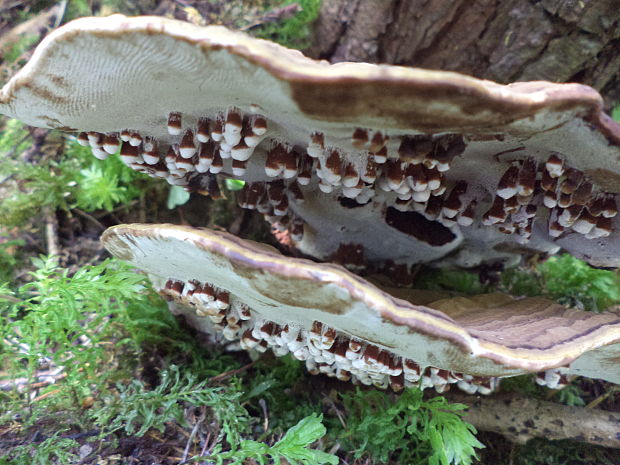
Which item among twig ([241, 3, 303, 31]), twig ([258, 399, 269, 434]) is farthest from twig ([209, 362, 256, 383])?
twig ([241, 3, 303, 31])

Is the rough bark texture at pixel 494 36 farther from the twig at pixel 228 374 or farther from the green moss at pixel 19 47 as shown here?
the green moss at pixel 19 47

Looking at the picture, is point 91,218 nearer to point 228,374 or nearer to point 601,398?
point 228,374

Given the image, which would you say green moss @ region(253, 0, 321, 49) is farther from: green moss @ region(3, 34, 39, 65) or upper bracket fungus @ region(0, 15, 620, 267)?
green moss @ region(3, 34, 39, 65)

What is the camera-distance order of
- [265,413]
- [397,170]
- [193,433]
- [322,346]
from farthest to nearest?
1. [265,413]
2. [193,433]
3. [322,346]
4. [397,170]

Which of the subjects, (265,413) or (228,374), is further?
(228,374)

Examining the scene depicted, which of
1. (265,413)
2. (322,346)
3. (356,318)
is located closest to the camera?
(356,318)

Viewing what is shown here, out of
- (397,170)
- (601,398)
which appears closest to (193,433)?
(397,170)

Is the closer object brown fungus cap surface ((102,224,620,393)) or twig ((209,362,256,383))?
brown fungus cap surface ((102,224,620,393))

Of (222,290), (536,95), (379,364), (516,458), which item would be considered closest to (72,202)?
(222,290)
